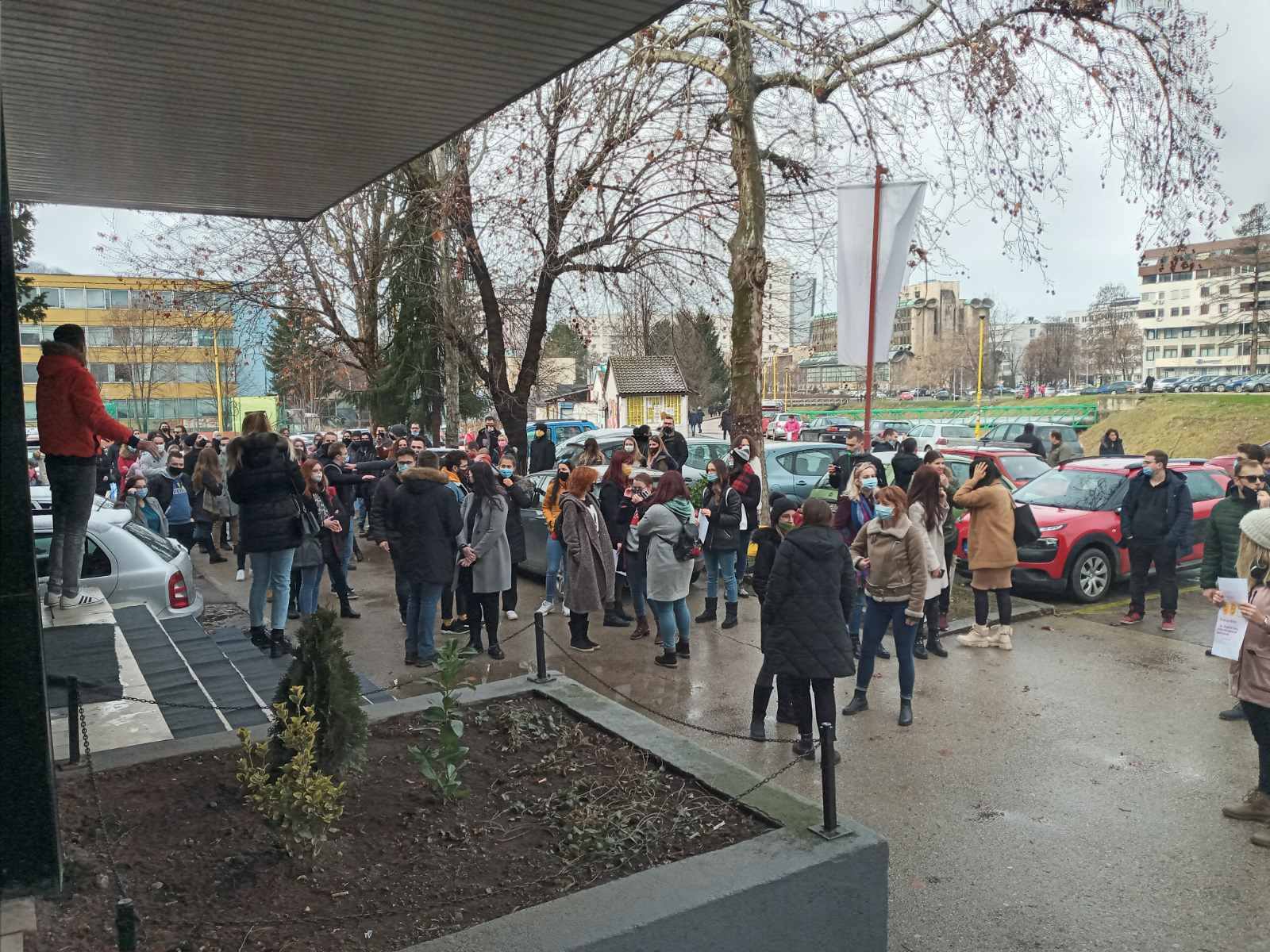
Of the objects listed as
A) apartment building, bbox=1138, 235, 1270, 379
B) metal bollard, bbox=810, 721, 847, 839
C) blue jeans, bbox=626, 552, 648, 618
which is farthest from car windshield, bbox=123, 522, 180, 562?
apartment building, bbox=1138, 235, 1270, 379

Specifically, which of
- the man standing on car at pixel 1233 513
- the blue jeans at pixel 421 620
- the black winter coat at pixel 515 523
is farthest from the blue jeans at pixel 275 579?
the man standing on car at pixel 1233 513

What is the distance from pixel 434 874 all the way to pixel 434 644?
220 inches

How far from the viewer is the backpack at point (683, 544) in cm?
830

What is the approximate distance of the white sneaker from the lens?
6633 mm

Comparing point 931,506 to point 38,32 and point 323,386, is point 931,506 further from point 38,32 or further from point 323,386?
point 323,386

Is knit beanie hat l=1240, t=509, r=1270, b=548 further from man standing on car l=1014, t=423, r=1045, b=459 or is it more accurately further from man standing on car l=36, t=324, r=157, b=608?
man standing on car l=1014, t=423, r=1045, b=459

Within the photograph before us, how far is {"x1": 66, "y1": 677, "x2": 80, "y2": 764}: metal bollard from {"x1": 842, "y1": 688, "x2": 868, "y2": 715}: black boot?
5239 mm

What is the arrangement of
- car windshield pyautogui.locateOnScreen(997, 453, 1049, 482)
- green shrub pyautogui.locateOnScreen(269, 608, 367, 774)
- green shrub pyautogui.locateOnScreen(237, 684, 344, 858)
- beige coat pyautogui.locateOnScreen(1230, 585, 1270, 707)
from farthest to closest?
car windshield pyautogui.locateOnScreen(997, 453, 1049, 482)
beige coat pyautogui.locateOnScreen(1230, 585, 1270, 707)
green shrub pyautogui.locateOnScreen(269, 608, 367, 774)
green shrub pyautogui.locateOnScreen(237, 684, 344, 858)

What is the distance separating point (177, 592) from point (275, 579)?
1217 mm

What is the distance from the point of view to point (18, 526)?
9.87 ft

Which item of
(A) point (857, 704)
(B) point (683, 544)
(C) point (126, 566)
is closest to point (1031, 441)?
(B) point (683, 544)

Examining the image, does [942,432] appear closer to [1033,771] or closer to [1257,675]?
[1033,771]

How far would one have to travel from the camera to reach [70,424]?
18.5ft

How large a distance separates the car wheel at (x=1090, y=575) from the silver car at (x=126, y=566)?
32.2 ft
